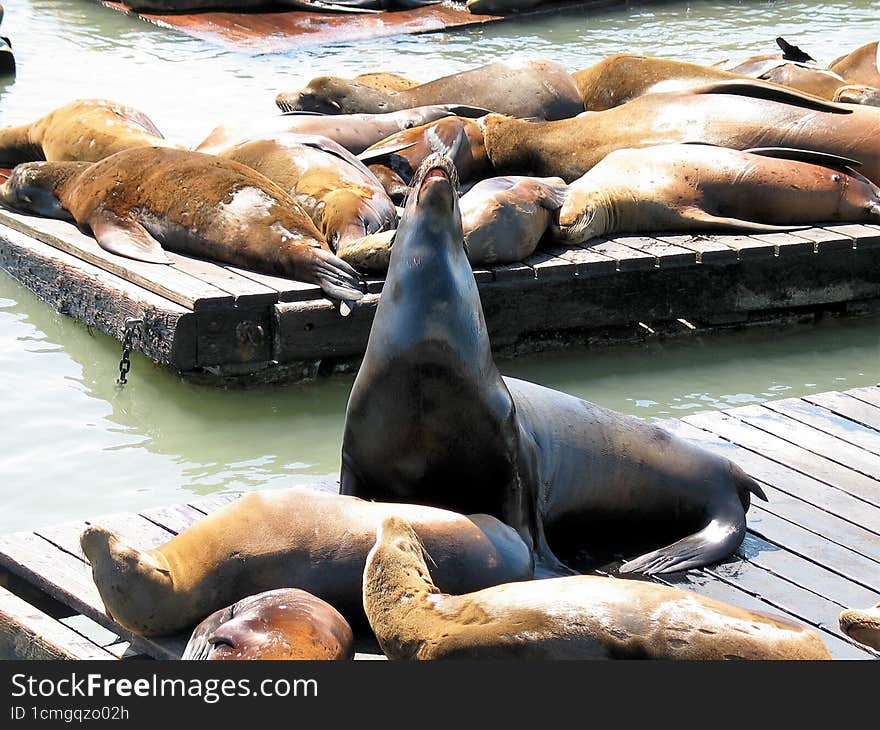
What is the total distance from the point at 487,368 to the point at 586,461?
0.48 meters

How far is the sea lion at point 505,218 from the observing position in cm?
659

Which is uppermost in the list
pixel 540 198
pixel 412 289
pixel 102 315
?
pixel 412 289

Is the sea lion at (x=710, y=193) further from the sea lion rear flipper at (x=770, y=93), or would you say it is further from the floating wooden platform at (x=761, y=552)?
the floating wooden platform at (x=761, y=552)

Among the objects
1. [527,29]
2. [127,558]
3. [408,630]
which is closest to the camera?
[408,630]

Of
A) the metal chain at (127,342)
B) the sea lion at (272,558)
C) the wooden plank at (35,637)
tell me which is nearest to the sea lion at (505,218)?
the metal chain at (127,342)

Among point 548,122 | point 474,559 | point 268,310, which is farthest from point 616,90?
point 474,559

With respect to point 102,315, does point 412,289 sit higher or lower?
higher

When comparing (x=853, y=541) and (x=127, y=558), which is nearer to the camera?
(x=127, y=558)

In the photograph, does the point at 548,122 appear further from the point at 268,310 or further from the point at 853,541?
the point at 853,541

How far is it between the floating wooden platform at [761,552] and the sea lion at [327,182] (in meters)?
2.16

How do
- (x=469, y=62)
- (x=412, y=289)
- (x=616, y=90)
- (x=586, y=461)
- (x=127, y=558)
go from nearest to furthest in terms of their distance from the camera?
(x=127, y=558), (x=412, y=289), (x=586, y=461), (x=616, y=90), (x=469, y=62)

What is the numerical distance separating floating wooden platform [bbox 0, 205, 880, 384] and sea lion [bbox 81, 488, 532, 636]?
105 inches

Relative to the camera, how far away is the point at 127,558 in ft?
10.6

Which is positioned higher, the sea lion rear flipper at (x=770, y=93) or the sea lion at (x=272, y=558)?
the sea lion rear flipper at (x=770, y=93)
